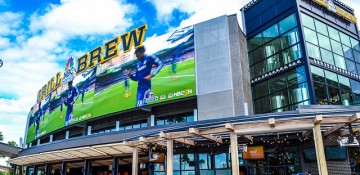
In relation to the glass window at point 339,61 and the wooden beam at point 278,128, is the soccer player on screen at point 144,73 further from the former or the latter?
the wooden beam at point 278,128

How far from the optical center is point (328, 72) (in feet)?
62.4

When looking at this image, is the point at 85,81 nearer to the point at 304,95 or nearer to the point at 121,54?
the point at 121,54

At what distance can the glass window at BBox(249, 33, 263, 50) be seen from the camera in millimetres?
21922

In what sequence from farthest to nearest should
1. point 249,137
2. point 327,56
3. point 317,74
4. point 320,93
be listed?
1. point 327,56
2. point 317,74
3. point 320,93
4. point 249,137

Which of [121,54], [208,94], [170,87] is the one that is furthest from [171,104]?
[121,54]

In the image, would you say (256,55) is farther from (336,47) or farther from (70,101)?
(70,101)

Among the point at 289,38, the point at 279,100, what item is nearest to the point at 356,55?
the point at 289,38

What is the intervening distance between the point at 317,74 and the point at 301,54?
1.49m

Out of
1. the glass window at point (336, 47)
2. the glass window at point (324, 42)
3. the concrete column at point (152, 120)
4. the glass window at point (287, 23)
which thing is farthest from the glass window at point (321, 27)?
the concrete column at point (152, 120)

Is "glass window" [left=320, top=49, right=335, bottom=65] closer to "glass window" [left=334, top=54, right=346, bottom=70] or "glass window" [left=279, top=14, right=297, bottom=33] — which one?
"glass window" [left=334, top=54, right=346, bottom=70]

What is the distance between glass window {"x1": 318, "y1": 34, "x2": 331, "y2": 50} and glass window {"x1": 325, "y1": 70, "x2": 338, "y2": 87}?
1.88m

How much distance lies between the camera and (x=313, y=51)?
1888cm

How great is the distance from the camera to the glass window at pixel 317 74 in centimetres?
1809

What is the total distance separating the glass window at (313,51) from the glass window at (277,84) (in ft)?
7.21
